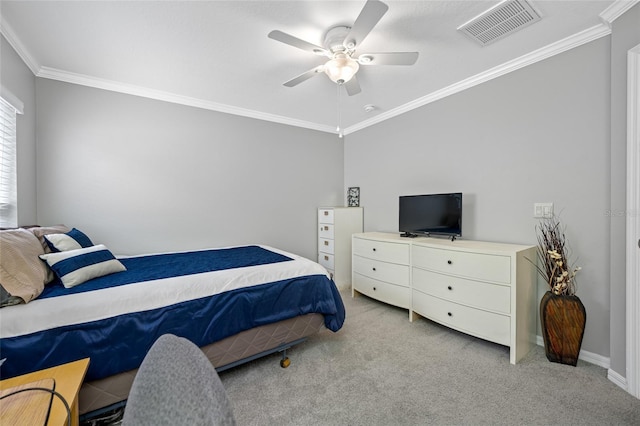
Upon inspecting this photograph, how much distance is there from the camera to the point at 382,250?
9.78 ft

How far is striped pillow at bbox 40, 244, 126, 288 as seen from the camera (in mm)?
1557

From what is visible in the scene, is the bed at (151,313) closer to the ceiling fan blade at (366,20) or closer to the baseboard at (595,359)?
the ceiling fan blade at (366,20)

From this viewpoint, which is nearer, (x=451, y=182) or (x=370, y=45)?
(x=370, y=45)

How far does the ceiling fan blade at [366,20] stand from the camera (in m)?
1.34

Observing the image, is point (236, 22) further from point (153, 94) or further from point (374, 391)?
point (374, 391)

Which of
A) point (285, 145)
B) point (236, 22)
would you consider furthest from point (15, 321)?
point (285, 145)

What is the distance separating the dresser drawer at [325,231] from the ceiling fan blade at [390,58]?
89.5 inches

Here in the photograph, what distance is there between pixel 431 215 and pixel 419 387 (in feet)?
5.43

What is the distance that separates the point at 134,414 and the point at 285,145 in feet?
11.9

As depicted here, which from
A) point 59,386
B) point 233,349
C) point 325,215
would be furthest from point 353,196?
point 59,386

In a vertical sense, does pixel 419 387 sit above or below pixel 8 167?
below

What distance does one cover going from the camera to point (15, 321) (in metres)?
1.22

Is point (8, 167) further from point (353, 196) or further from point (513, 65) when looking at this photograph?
point (513, 65)

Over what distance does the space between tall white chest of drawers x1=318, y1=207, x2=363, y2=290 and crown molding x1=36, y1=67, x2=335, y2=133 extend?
1.41 meters
